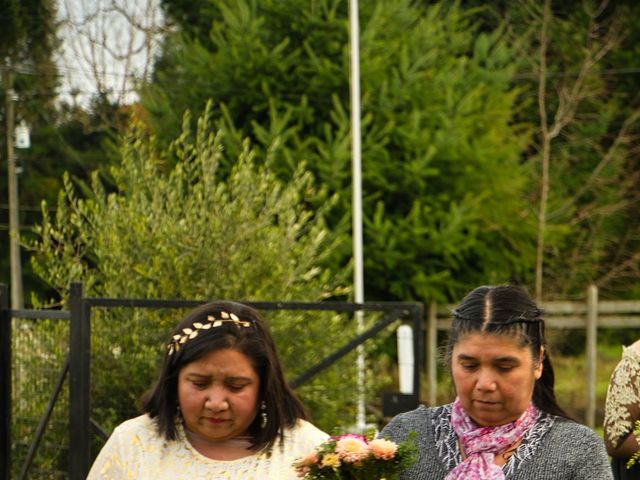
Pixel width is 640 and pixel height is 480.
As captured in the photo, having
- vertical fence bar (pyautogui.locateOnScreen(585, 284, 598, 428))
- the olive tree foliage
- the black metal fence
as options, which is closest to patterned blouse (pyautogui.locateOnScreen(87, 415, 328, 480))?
the black metal fence

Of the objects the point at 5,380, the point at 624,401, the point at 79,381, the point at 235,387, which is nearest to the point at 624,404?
the point at 624,401

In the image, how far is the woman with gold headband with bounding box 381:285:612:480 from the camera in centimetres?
335

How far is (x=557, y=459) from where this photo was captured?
3.41 m

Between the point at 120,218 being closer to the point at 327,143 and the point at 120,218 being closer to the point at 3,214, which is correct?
the point at 327,143

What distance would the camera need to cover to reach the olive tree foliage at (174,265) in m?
9.03

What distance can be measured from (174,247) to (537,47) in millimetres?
17485

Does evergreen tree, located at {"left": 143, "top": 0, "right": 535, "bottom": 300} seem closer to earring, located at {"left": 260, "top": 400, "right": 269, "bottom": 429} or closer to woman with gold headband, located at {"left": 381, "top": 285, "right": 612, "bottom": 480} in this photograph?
earring, located at {"left": 260, "top": 400, "right": 269, "bottom": 429}

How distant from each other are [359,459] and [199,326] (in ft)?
2.48

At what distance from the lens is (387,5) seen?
1992cm

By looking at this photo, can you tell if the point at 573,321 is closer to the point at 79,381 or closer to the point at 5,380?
the point at 5,380

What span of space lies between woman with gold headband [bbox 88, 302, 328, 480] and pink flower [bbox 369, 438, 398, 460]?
509 mm

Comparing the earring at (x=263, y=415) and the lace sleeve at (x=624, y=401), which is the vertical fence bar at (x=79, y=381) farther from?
the earring at (x=263, y=415)

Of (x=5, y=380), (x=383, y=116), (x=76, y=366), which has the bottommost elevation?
(x=5, y=380)

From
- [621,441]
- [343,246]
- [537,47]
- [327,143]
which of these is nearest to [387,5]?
[327,143]
